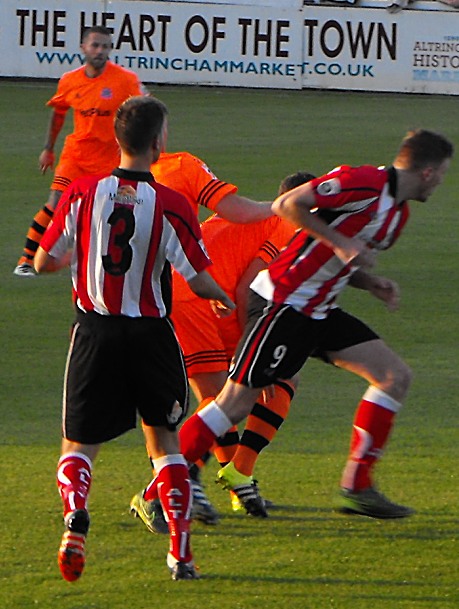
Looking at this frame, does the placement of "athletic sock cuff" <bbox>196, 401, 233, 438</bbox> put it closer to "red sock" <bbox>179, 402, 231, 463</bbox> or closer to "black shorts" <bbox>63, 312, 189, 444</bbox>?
"red sock" <bbox>179, 402, 231, 463</bbox>

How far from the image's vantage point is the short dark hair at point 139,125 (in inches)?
204

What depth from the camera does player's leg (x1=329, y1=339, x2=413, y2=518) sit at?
20.3 ft

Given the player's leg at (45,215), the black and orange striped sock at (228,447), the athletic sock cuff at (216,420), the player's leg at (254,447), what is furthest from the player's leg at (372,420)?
the player's leg at (45,215)

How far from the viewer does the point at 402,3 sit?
25719mm

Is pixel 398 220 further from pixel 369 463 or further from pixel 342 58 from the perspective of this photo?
pixel 342 58

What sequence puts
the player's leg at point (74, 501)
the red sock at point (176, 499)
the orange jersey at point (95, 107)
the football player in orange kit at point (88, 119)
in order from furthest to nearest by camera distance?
the orange jersey at point (95, 107) < the football player in orange kit at point (88, 119) < the red sock at point (176, 499) < the player's leg at point (74, 501)

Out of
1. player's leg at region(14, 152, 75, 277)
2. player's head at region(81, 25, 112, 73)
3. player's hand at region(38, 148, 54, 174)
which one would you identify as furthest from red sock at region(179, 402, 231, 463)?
player's head at region(81, 25, 112, 73)

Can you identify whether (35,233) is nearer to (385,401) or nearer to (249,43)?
(385,401)

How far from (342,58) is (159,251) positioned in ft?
67.7

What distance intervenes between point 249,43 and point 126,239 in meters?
20.4

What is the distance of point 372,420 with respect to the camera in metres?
6.22

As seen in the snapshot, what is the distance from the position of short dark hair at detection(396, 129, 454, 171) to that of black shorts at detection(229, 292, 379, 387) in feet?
2.38

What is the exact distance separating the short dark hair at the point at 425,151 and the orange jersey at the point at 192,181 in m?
0.83

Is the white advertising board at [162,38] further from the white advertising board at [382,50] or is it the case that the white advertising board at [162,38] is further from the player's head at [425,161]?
the player's head at [425,161]
